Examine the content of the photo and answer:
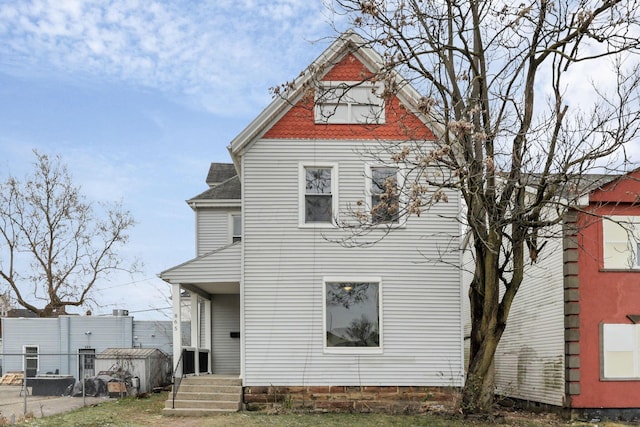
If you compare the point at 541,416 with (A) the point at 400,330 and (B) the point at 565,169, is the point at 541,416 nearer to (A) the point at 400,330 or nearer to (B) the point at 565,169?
(A) the point at 400,330

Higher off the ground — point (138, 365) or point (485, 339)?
point (485, 339)

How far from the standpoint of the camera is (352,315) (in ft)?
49.8

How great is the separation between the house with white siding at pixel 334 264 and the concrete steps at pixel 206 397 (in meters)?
0.34

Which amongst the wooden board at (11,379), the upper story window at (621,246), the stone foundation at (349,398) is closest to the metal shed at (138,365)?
the stone foundation at (349,398)

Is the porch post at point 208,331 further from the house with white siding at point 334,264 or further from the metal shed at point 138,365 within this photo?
the house with white siding at point 334,264

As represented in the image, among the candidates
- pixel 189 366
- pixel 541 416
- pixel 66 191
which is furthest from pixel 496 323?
pixel 66 191

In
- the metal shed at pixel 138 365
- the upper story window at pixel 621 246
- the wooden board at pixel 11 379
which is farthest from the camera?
the wooden board at pixel 11 379

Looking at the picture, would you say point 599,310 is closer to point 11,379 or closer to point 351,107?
point 351,107

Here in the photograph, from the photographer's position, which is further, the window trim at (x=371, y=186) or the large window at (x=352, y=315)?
the window trim at (x=371, y=186)

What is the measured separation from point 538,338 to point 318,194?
744 centimetres

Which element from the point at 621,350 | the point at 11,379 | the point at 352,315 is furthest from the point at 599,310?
the point at 11,379

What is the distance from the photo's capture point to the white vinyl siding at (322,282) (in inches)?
591

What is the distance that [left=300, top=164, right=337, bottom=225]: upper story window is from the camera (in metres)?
15.5

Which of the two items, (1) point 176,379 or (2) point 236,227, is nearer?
(1) point 176,379
